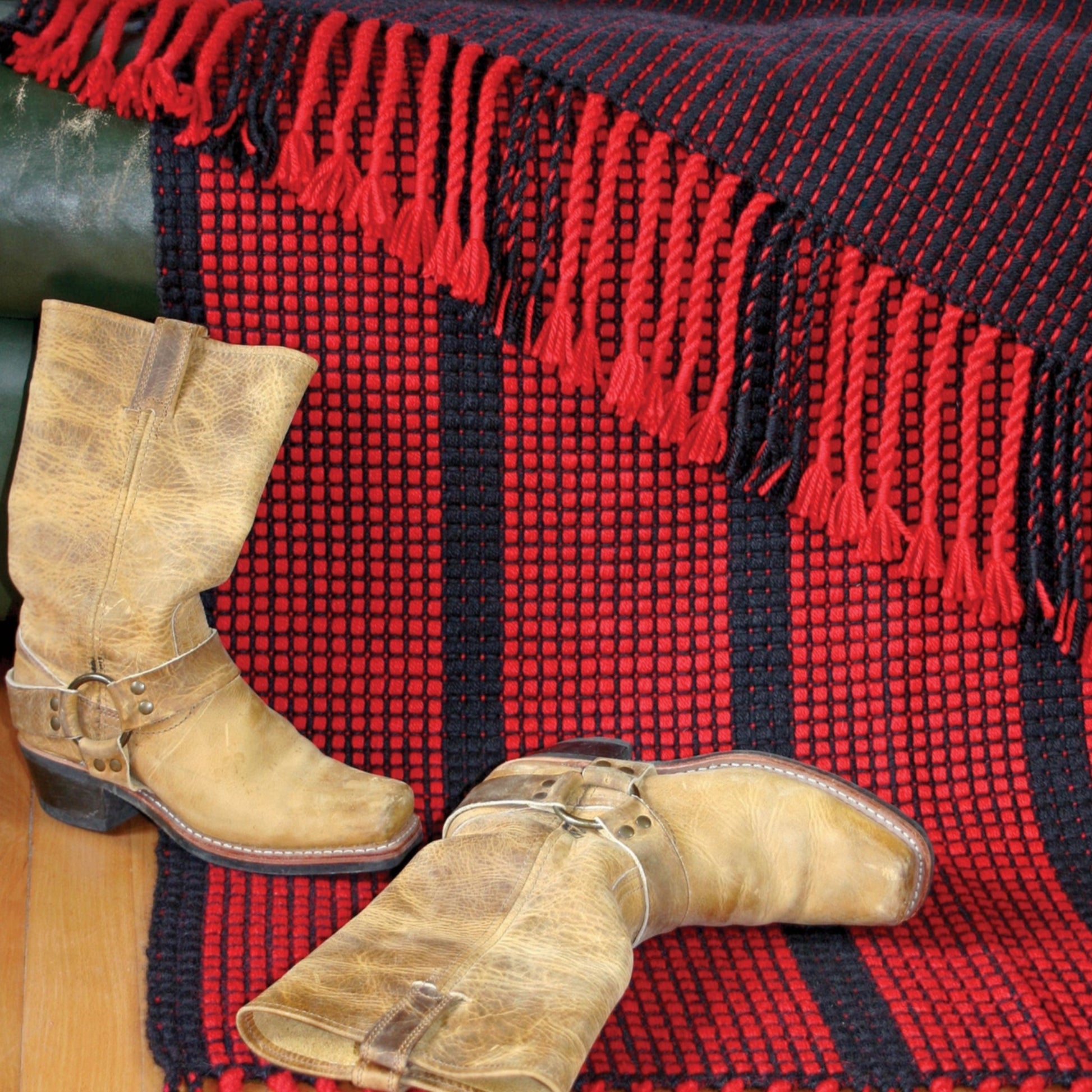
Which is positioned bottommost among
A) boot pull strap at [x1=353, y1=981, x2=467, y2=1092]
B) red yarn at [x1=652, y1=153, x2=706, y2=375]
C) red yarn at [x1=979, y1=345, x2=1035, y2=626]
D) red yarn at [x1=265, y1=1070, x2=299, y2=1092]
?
red yarn at [x1=265, y1=1070, x2=299, y2=1092]

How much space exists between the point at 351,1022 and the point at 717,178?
1.99 feet

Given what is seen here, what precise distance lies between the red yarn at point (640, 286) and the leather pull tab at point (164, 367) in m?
0.30

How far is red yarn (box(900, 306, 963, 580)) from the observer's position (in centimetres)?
84

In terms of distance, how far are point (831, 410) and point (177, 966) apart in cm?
58

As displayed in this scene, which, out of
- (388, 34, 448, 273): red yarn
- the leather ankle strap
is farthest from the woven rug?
the leather ankle strap

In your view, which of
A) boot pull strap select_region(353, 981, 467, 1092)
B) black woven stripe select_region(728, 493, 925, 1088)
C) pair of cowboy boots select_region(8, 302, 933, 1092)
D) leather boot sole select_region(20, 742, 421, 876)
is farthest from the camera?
black woven stripe select_region(728, 493, 925, 1088)

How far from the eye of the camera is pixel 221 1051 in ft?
2.16

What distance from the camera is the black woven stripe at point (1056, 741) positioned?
893 mm

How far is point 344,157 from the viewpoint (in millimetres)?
824

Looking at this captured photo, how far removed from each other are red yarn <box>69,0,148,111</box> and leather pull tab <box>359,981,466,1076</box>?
623mm

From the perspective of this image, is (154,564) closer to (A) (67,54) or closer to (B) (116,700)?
(B) (116,700)

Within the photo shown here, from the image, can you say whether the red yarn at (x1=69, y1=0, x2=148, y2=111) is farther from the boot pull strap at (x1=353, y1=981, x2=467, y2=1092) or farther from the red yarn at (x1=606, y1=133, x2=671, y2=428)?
the boot pull strap at (x1=353, y1=981, x2=467, y2=1092)

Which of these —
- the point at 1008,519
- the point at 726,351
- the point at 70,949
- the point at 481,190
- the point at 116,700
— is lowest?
the point at 70,949

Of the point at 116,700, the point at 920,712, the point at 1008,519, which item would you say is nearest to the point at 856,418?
the point at 1008,519
